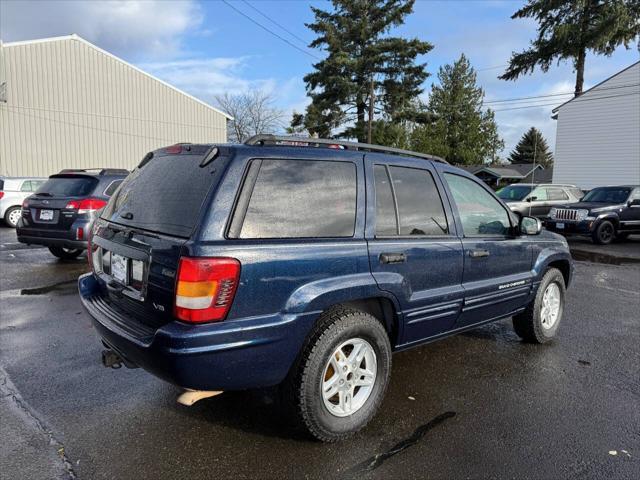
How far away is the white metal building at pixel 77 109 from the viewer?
77.6 feet

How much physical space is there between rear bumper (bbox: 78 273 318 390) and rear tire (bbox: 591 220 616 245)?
12996mm

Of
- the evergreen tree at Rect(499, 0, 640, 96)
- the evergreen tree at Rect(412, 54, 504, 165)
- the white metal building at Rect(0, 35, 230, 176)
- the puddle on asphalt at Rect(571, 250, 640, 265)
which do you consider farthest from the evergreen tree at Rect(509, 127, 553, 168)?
the puddle on asphalt at Rect(571, 250, 640, 265)

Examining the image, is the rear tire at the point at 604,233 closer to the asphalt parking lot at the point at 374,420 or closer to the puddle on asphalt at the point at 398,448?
the asphalt parking lot at the point at 374,420

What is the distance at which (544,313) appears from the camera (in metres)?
4.71

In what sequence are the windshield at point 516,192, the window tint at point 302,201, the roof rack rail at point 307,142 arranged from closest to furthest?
1. the window tint at point 302,201
2. the roof rack rail at point 307,142
3. the windshield at point 516,192

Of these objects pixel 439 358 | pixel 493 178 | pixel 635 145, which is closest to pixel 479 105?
pixel 493 178

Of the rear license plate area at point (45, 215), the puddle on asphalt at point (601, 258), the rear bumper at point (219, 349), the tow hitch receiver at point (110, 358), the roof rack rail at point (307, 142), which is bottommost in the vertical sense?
the puddle on asphalt at point (601, 258)

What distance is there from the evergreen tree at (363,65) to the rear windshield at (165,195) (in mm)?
26855

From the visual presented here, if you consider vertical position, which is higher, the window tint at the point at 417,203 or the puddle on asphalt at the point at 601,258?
the window tint at the point at 417,203

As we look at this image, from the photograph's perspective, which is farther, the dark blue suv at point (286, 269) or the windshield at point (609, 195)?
the windshield at point (609, 195)

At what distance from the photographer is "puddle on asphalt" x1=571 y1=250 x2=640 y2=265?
34.0ft

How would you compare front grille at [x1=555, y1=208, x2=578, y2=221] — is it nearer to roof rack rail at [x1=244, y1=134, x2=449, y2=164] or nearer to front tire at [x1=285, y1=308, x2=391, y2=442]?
roof rack rail at [x1=244, y1=134, x2=449, y2=164]

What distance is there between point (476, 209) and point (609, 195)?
1260 centimetres

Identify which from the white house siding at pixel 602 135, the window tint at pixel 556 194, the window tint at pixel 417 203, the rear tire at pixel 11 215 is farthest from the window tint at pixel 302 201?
the white house siding at pixel 602 135
